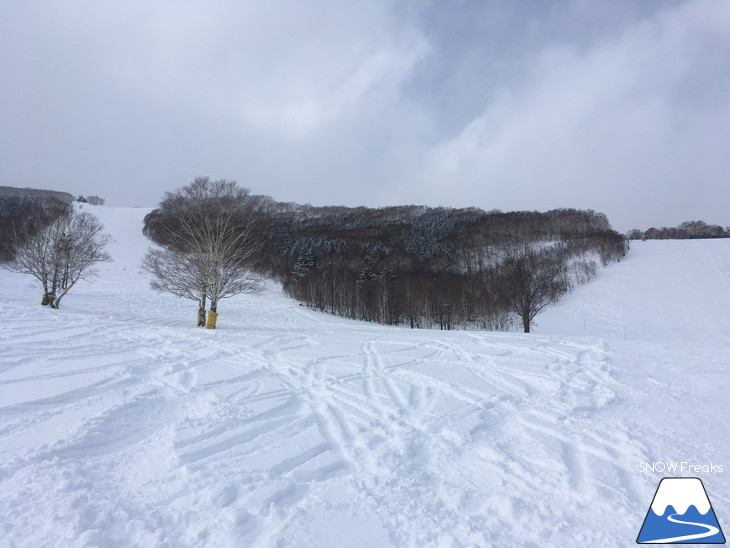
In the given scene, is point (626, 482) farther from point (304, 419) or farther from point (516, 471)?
point (304, 419)

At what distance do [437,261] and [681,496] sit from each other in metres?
69.2

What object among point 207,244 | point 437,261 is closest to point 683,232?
point 437,261

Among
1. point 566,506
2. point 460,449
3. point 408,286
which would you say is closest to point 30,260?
point 460,449

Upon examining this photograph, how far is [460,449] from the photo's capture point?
400 cm

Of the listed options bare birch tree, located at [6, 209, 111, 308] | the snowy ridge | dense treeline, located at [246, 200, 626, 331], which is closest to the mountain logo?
the snowy ridge

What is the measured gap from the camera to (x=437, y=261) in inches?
2795

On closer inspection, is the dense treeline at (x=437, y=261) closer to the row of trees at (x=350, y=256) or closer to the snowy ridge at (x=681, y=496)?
the row of trees at (x=350, y=256)

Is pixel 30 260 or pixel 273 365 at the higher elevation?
pixel 30 260

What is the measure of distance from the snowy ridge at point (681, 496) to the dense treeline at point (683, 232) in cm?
14596

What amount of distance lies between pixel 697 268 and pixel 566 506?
8220 centimetres

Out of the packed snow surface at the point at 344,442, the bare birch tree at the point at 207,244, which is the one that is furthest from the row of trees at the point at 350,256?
the packed snow surface at the point at 344,442

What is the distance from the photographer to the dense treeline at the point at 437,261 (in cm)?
4156
